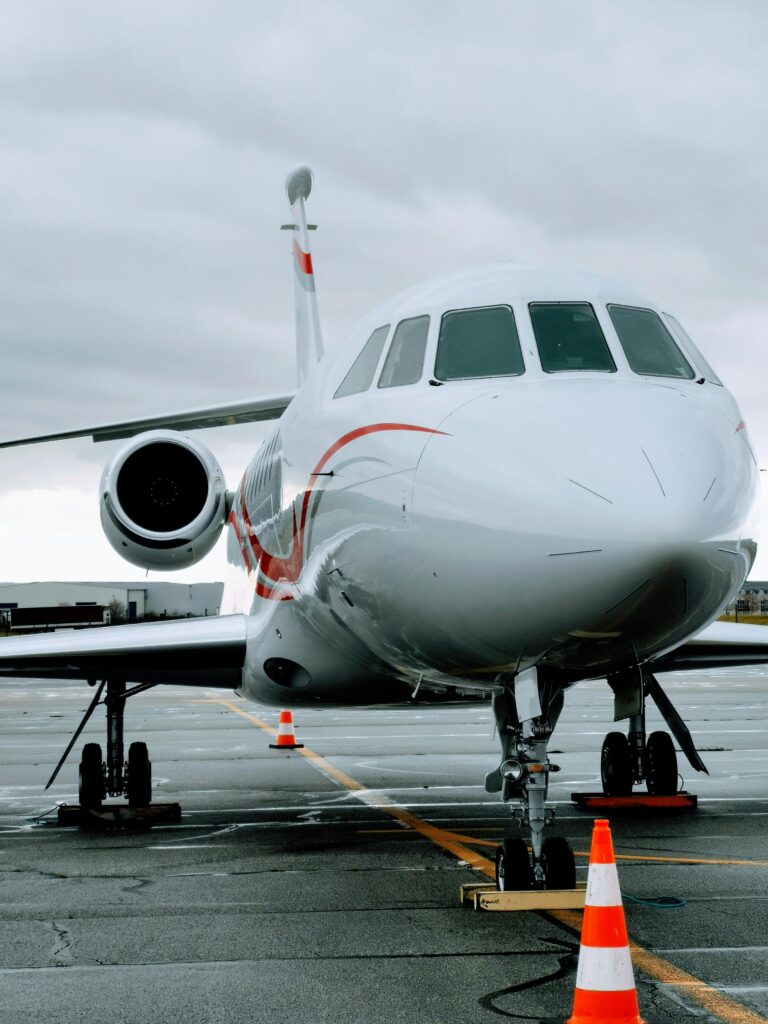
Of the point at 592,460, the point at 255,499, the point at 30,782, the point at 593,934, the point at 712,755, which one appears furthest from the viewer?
the point at 712,755

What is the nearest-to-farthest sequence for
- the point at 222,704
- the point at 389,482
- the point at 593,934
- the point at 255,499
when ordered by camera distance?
the point at 593,934 < the point at 389,482 < the point at 255,499 < the point at 222,704

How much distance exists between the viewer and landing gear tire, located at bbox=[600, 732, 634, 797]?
38.4 ft

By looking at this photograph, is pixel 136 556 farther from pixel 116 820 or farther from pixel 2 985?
pixel 2 985

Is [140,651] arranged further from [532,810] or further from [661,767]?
[661,767]

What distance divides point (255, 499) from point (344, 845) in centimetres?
300

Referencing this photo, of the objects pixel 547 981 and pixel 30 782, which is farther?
pixel 30 782

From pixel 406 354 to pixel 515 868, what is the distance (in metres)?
2.84

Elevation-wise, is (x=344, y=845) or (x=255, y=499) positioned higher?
(x=255, y=499)

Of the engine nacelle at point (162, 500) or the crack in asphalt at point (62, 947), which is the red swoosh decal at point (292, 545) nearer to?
the engine nacelle at point (162, 500)

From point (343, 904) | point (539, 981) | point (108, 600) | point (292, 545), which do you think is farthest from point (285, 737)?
point (108, 600)

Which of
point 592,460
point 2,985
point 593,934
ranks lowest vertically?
point 2,985

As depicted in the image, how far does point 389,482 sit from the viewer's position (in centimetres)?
659

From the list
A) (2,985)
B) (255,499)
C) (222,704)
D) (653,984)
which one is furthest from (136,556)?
(222,704)

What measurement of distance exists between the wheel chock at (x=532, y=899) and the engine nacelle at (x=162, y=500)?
6.79 meters
